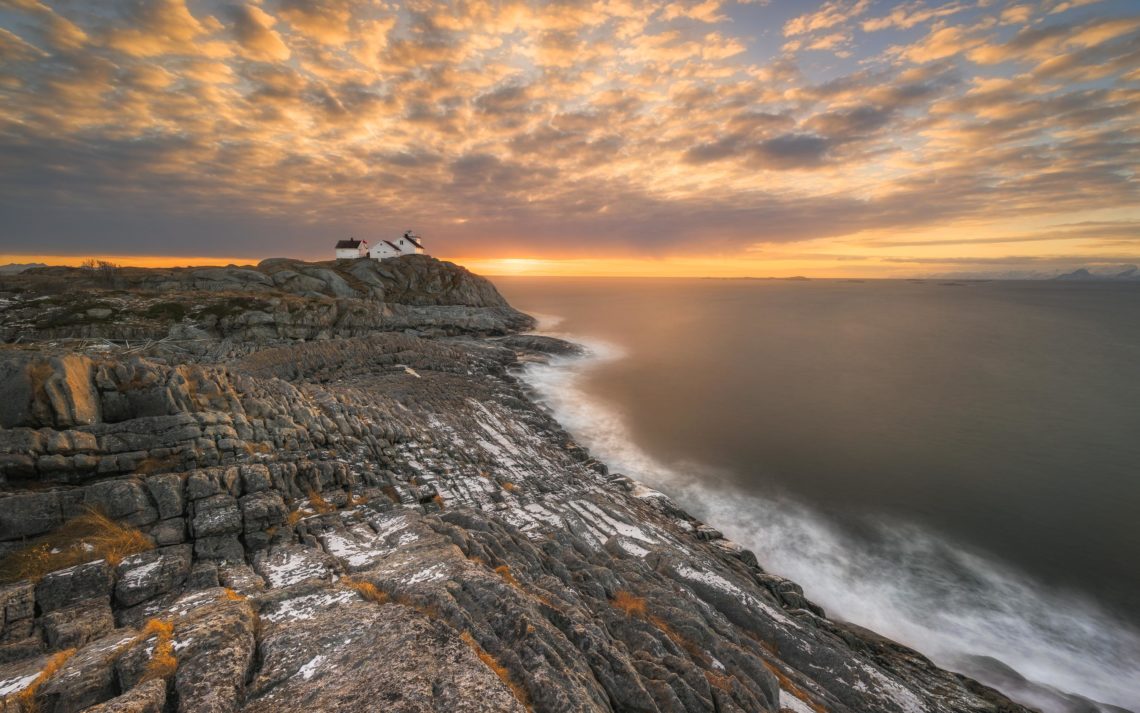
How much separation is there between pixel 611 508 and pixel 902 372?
253 feet

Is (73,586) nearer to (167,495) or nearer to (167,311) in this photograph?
(167,495)

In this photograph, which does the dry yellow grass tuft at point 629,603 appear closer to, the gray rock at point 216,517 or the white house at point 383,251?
the gray rock at point 216,517

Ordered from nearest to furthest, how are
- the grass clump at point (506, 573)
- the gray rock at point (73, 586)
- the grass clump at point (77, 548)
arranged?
the gray rock at point (73, 586)
the grass clump at point (77, 548)
the grass clump at point (506, 573)

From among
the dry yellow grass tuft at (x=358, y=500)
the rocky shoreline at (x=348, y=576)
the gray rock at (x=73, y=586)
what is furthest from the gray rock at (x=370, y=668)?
the dry yellow grass tuft at (x=358, y=500)

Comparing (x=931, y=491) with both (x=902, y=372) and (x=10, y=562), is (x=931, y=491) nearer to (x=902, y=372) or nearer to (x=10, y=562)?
(x=902, y=372)

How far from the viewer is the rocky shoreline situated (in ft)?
31.9

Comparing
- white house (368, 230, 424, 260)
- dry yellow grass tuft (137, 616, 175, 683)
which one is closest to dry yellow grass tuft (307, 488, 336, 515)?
dry yellow grass tuft (137, 616, 175, 683)

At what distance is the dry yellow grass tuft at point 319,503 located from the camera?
20337 mm

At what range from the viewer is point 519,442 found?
121ft

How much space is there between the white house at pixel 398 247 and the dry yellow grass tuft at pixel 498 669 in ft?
415

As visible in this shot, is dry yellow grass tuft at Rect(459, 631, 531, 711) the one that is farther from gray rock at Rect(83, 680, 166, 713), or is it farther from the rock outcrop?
the rock outcrop

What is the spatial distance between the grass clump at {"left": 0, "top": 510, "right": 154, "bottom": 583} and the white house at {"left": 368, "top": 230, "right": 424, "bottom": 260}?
117 metres

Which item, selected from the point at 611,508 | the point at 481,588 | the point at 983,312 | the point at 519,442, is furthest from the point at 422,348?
the point at 983,312

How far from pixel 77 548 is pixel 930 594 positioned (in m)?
41.9
